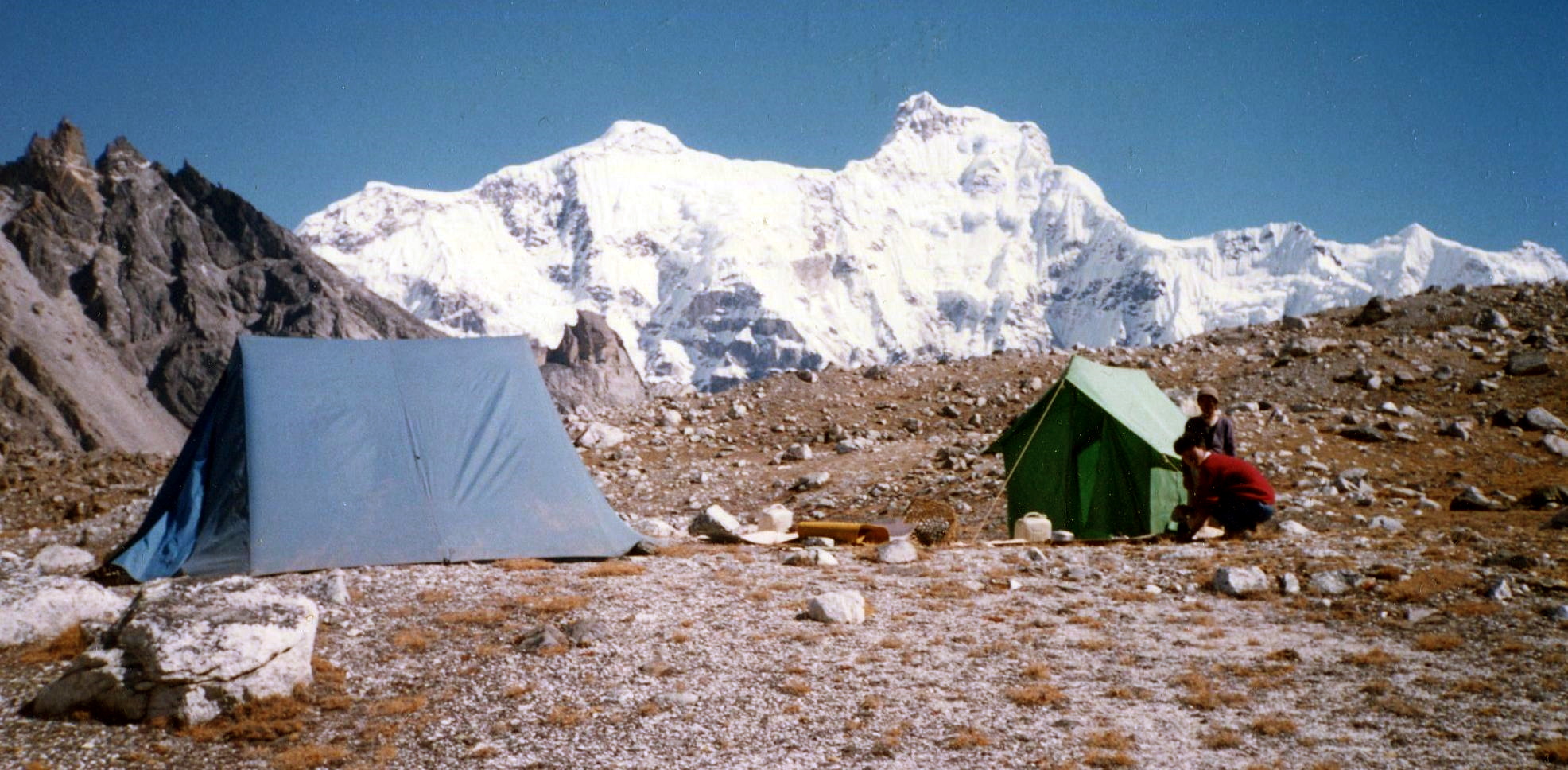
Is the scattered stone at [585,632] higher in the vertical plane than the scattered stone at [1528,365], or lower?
lower

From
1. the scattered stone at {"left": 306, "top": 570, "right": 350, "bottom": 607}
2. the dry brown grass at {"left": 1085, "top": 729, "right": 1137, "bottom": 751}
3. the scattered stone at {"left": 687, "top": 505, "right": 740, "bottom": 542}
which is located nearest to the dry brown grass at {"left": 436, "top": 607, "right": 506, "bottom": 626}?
the scattered stone at {"left": 306, "top": 570, "right": 350, "bottom": 607}

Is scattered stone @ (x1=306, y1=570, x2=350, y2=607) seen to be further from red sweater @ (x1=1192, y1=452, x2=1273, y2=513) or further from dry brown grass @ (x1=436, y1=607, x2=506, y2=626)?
red sweater @ (x1=1192, y1=452, x2=1273, y2=513)

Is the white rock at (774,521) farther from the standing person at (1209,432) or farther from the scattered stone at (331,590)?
the scattered stone at (331,590)

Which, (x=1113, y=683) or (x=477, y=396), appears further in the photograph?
(x=477, y=396)

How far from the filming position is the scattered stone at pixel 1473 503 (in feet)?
52.5

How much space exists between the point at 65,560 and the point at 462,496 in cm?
491

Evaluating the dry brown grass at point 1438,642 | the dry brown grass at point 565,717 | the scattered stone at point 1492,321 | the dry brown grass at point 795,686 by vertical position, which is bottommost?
the dry brown grass at point 565,717

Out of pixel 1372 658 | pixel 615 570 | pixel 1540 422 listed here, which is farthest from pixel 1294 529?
pixel 1540 422

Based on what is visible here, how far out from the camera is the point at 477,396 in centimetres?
1377

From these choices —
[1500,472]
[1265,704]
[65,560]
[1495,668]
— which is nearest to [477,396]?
[65,560]

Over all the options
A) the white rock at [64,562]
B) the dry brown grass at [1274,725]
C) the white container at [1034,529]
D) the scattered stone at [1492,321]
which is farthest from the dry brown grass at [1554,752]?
the scattered stone at [1492,321]

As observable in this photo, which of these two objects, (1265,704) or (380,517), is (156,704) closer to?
(380,517)

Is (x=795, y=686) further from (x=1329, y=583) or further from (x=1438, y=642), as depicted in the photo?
(x=1329, y=583)

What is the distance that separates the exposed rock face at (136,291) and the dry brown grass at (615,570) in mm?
130050
